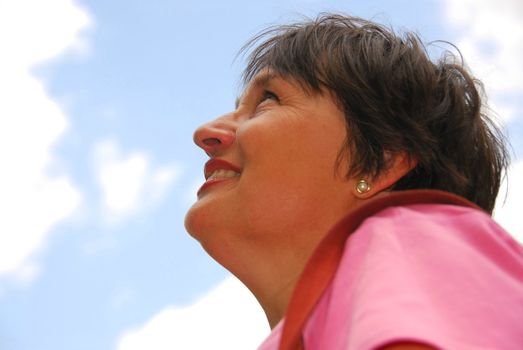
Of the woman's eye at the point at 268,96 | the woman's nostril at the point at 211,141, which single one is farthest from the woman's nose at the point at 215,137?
the woman's eye at the point at 268,96

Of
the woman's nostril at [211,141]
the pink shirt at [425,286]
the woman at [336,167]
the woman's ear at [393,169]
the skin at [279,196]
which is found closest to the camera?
the pink shirt at [425,286]

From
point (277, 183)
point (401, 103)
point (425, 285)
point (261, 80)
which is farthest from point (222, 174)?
point (425, 285)

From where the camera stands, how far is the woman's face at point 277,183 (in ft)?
6.19

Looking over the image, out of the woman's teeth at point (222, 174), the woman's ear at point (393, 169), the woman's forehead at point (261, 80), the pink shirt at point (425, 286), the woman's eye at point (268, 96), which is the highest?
the woman's forehead at point (261, 80)

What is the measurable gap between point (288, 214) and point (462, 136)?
0.50 meters

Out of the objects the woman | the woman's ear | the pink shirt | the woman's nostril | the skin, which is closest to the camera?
the pink shirt

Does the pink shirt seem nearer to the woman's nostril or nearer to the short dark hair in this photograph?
the short dark hair

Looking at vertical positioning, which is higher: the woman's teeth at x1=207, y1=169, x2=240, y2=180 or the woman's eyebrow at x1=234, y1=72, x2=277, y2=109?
the woman's eyebrow at x1=234, y1=72, x2=277, y2=109

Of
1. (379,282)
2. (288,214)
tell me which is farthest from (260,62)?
(379,282)

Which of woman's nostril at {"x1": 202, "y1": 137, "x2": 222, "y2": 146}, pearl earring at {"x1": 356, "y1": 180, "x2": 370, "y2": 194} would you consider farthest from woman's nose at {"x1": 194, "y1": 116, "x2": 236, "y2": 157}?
pearl earring at {"x1": 356, "y1": 180, "x2": 370, "y2": 194}

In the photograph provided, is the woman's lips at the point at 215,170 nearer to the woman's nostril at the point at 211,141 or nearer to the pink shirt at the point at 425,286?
the woman's nostril at the point at 211,141

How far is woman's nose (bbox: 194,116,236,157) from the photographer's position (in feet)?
6.83

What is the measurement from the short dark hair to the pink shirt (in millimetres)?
583

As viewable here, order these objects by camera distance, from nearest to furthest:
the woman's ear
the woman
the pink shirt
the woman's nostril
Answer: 1. the pink shirt
2. the woman
3. the woman's ear
4. the woman's nostril
